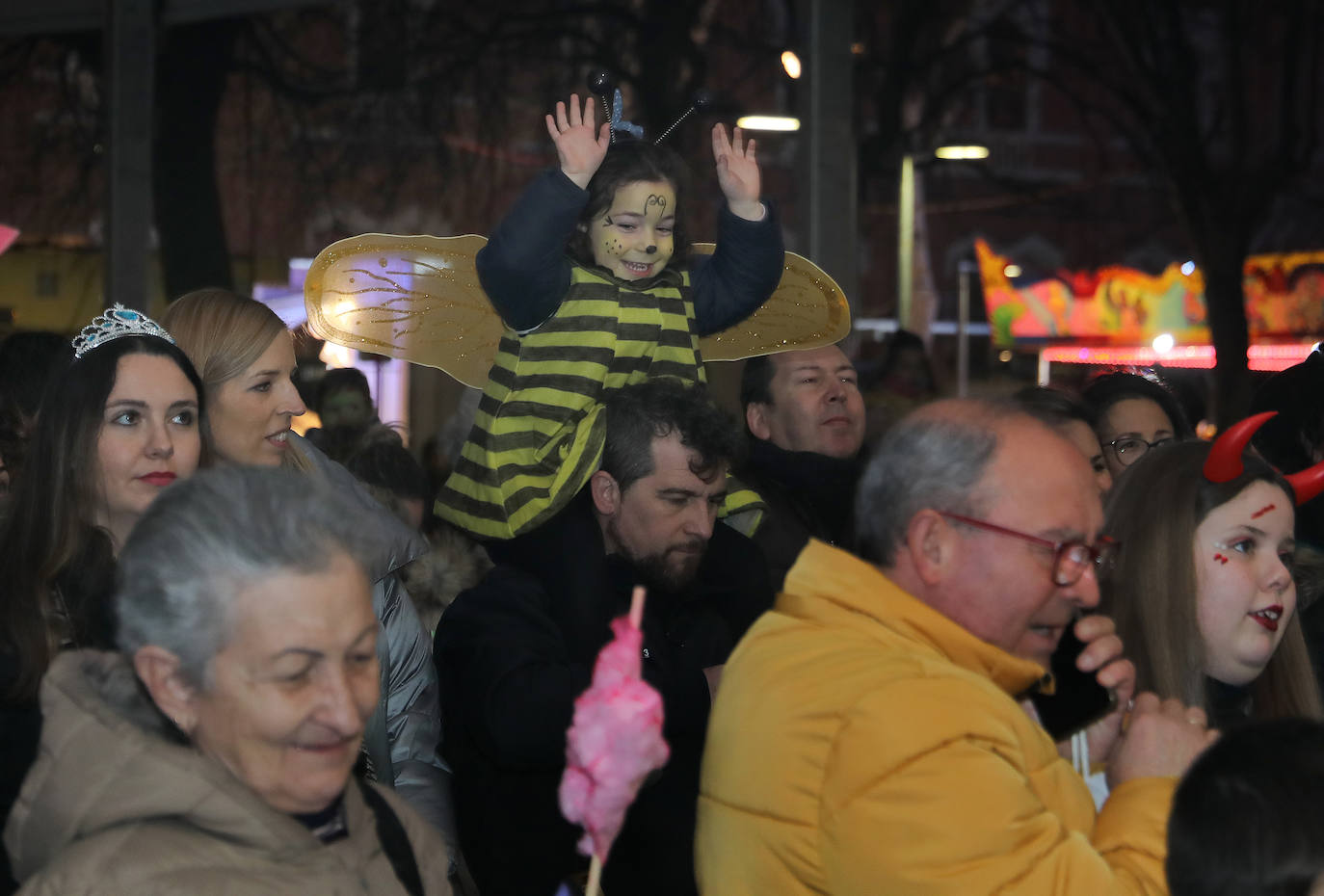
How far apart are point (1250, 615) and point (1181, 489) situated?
28cm

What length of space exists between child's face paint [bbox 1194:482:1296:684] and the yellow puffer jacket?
81 centimetres

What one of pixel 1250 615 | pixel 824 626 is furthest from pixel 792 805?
pixel 1250 615

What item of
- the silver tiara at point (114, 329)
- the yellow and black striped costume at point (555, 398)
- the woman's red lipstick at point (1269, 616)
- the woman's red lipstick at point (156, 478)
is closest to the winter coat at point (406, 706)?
the yellow and black striped costume at point (555, 398)

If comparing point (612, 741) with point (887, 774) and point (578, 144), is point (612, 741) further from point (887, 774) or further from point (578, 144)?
point (578, 144)

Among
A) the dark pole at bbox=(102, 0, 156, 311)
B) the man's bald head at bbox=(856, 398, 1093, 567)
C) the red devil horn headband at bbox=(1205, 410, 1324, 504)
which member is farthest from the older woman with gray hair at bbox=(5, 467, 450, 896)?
the dark pole at bbox=(102, 0, 156, 311)

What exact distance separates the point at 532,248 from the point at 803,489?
1.19 meters

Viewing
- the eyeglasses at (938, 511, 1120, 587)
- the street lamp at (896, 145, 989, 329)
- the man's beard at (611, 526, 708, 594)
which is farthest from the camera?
the street lamp at (896, 145, 989, 329)

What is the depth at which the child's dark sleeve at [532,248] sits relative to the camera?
3.40m

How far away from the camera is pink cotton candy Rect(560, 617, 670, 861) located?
2092 millimetres

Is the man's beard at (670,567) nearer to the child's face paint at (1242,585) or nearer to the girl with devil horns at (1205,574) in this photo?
the girl with devil horns at (1205,574)

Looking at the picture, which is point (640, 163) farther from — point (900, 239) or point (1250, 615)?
point (900, 239)

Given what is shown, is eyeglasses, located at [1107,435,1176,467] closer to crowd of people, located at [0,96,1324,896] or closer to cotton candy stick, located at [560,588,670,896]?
crowd of people, located at [0,96,1324,896]

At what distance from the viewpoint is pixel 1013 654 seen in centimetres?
250

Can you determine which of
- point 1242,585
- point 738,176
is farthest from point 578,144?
point 1242,585
